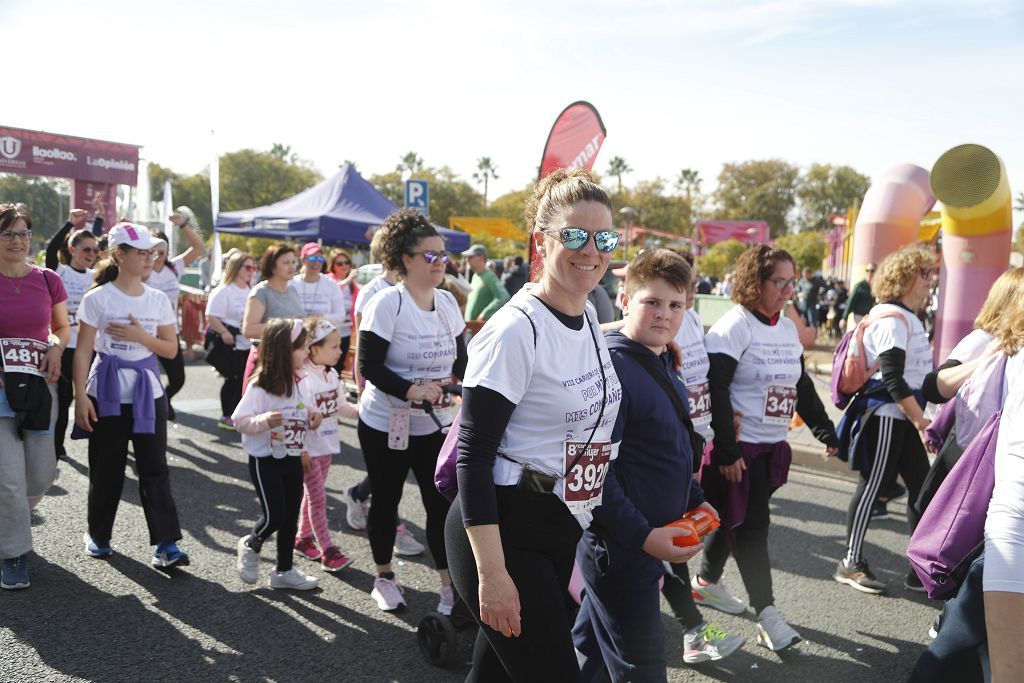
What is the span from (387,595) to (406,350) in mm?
1266

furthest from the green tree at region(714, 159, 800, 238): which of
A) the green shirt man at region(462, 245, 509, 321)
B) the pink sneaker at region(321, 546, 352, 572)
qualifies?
the pink sneaker at region(321, 546, 352, 572)

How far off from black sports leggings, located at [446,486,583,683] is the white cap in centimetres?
304

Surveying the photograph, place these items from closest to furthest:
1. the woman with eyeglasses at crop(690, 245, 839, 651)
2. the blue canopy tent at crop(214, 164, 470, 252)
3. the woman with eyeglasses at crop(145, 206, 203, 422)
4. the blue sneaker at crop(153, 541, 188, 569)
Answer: the woman with eyeglasses at crop(690, 245, 839, 651) < the blue sneaker at crop(153, 541, 188, 569) < the woman with eyeglasses at crop(145, 206, 203, 422) < the blue canopy tent at crop(214, 164, 470, 252)

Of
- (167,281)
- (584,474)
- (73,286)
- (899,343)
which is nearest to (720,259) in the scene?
(167,281)

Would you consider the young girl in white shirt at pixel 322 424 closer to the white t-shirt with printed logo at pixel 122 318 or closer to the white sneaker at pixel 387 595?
the white sneaker at pixel 387 595

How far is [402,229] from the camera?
4.11 m

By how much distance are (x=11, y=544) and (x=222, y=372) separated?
144 inches

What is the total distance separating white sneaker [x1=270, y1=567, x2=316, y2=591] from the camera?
436 cm

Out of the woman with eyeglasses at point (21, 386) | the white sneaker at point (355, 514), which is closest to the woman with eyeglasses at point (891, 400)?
the white sneaker at point (355, 514)

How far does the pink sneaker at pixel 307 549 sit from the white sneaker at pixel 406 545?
0.48 m

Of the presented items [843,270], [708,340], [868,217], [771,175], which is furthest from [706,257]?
[708,340]

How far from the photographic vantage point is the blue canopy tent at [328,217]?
1489 centimetres

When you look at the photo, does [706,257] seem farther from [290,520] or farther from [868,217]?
[290,520]

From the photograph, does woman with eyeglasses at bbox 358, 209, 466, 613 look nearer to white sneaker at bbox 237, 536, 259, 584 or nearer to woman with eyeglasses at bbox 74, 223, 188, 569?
white sneaker at bbox 237, 536, 259, 584
